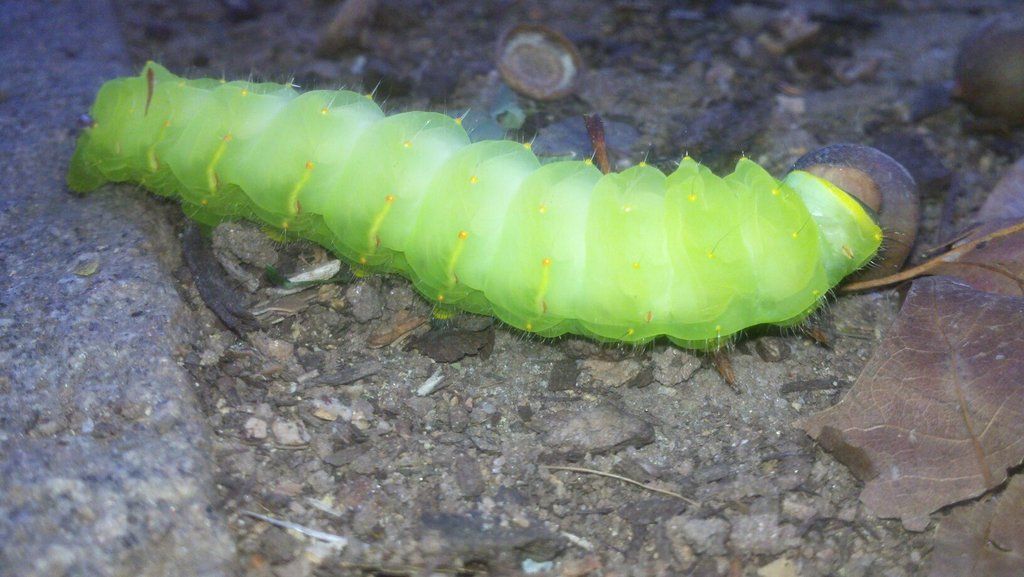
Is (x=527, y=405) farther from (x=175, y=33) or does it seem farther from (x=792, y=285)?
(x=175, y=33)

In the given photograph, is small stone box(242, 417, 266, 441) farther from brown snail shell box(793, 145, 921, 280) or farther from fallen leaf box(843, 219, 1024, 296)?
fallen leaf box(843, 219, 1024, 296)

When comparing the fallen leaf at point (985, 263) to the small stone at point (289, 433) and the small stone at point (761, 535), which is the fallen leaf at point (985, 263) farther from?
the small stone at point (289, 433)

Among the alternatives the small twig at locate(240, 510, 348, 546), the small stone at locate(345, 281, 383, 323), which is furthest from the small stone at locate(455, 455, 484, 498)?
the small stone at locate(345, 281, 383, 323)

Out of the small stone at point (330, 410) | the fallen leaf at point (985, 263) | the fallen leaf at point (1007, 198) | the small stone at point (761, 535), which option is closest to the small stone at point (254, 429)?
the small stone at point (330, 410)

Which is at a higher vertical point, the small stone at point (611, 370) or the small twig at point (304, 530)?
the small twig at point (304, 530)

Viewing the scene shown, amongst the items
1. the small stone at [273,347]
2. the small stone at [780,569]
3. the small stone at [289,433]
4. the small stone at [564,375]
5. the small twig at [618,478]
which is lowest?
the small stone at [780,569]

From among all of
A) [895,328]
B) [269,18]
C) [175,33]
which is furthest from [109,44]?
[895,328]

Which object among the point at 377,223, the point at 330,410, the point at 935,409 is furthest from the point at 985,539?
the point at 377,223
